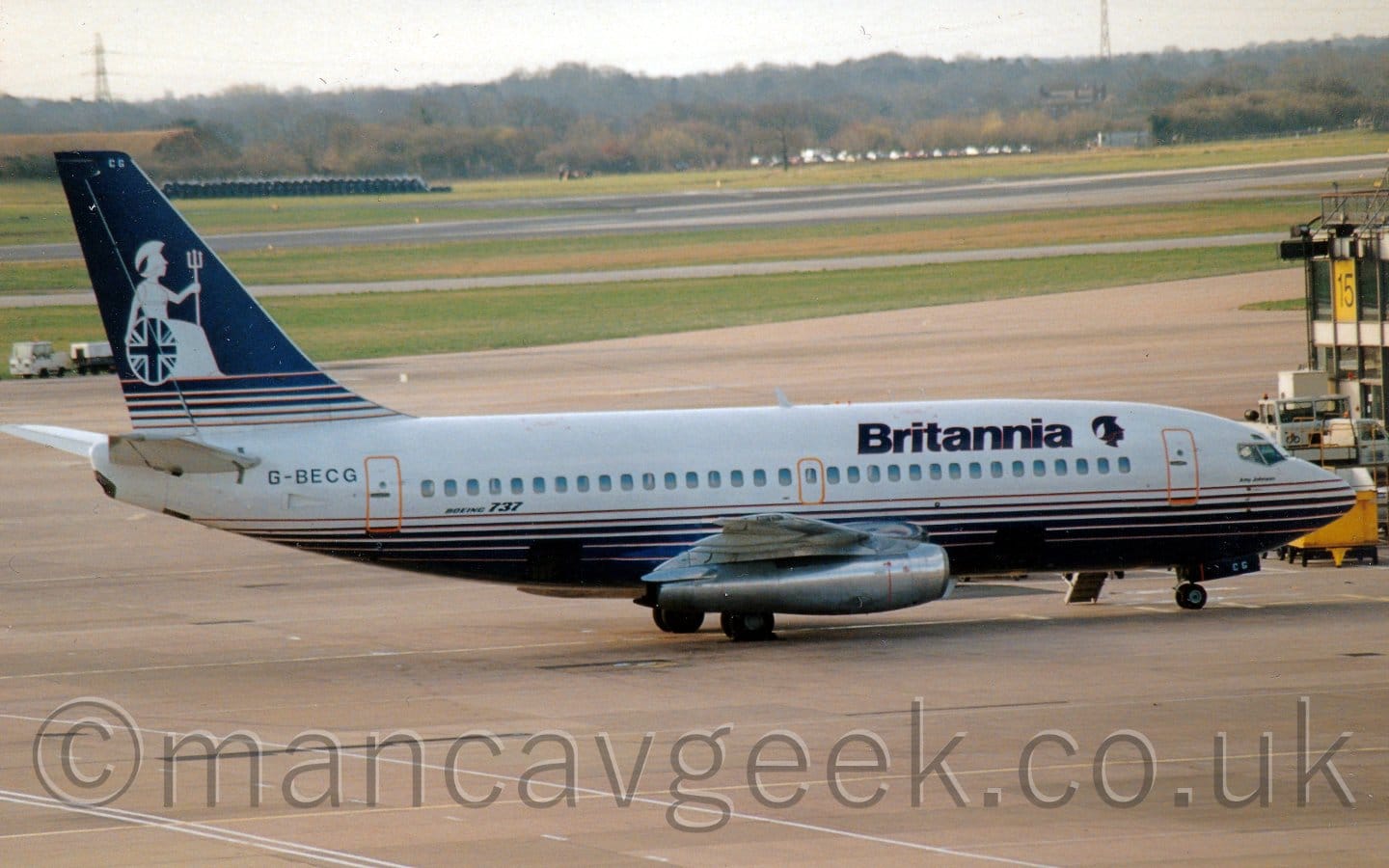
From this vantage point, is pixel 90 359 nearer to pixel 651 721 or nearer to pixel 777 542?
pixel 777 542

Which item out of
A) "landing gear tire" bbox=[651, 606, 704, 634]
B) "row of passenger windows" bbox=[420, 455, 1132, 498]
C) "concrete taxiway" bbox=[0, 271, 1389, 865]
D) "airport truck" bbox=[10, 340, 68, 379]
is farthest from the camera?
"airport truck" bbox=[10, 340, 68, 379]

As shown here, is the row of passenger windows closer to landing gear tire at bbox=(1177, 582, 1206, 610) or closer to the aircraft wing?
the aircraft wing

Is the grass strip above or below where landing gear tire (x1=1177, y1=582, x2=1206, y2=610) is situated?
above

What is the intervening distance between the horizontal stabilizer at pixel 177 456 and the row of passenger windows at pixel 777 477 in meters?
3.31

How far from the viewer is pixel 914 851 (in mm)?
19016

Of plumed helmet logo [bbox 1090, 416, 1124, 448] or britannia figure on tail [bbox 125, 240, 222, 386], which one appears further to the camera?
plumed helmet logo [bbox 1090, 416, 1124, 448]

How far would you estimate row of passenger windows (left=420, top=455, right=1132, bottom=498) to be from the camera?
3225cm

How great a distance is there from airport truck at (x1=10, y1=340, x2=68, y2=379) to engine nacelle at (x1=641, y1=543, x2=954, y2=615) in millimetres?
58112

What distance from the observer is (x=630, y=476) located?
106 ft

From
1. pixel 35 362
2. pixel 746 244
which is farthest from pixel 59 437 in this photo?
pixel 746 244

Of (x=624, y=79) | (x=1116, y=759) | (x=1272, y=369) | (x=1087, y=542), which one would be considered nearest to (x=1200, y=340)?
(x=1272, y=369)

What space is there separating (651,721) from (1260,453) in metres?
14.6

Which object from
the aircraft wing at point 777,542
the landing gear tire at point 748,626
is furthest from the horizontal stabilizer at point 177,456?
the landing gear tire at point 748,626

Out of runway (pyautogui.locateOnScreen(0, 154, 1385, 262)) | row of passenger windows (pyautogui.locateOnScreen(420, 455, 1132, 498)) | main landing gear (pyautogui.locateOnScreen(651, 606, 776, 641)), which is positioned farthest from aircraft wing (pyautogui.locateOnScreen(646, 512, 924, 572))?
runway (pyautogui.locateOnScreen(0, 154, 1385, 262))
